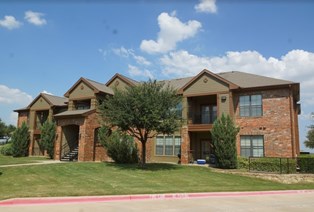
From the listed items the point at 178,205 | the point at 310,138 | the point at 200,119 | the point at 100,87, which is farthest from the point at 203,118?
the point at 310,138

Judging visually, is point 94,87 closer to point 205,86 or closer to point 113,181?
point 205,86

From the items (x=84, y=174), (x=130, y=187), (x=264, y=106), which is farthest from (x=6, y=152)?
(x=264, y=106)

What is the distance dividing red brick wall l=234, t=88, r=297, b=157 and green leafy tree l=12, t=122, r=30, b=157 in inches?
968

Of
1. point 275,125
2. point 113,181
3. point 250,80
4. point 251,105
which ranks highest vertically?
point 250,80

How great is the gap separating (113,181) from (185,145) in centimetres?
1153

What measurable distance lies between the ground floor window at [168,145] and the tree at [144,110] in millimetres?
6627

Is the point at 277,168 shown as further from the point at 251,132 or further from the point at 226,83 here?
the point at 226,83

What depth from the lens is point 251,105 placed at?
2530 centimetres

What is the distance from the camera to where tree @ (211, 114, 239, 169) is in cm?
2252

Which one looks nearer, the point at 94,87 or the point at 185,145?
the point at 185,145

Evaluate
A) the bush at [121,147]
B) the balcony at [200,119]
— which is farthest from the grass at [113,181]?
the balcony at [200,119]

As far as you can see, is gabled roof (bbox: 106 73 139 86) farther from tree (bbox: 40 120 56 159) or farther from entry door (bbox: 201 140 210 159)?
entry door (bbox: 201 140 210 159)

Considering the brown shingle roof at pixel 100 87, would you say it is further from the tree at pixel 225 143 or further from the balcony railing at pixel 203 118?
the tree at pixel 225 143

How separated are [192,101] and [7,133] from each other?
2261 inches
